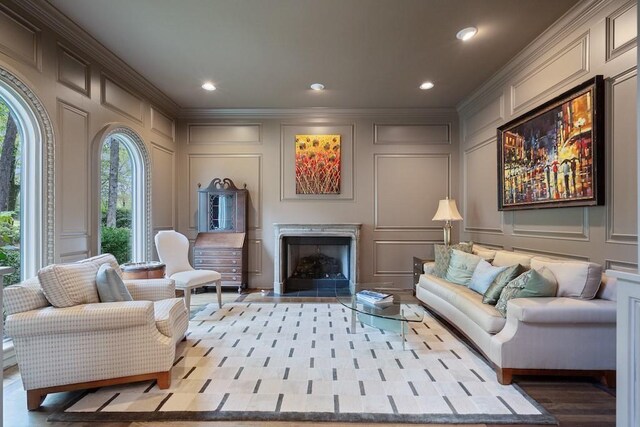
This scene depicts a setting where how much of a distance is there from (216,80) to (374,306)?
3.32 m

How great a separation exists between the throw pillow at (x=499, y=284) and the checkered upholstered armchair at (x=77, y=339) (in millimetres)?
2491

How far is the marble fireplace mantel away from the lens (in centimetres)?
480

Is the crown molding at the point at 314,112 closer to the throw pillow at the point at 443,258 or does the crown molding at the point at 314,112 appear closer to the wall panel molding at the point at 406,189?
the wall panel molding at the point at 406,189

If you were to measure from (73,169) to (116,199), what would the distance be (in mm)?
1013

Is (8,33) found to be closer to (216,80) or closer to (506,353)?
(216,80)

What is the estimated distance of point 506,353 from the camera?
215cm

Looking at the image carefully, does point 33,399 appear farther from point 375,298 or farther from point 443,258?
point 443,258

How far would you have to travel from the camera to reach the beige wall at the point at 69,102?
2.47 metres

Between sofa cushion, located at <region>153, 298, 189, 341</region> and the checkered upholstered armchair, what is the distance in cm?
4

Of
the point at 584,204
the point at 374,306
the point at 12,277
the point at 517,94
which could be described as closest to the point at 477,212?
the point at 517,94

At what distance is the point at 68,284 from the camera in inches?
80.9

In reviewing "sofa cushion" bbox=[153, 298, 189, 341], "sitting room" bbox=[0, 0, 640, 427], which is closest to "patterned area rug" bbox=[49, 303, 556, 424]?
"sitting room" bbox=[0, 0, 640, 427]

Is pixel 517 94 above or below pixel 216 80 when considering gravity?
below

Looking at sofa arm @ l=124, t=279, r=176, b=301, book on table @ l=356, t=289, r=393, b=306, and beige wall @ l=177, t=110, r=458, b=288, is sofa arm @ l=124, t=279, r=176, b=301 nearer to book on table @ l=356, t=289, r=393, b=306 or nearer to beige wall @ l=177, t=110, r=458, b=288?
book on table @ l=356, t=289, r=393, b=306
